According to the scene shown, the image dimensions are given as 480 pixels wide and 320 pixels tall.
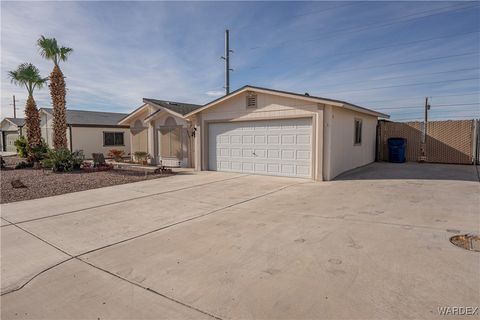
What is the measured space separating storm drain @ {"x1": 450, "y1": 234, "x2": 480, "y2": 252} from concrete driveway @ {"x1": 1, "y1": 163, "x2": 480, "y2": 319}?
14 cm

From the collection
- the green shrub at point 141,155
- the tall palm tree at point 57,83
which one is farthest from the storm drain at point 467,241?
the tall palm tree at point 57,83

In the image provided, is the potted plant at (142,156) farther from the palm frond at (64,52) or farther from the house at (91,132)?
the palm frond at (64,52)

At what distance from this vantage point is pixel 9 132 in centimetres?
3094

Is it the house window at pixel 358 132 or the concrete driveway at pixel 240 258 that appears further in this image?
the house window at pixel 358 132

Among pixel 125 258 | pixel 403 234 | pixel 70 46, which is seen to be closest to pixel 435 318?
pixel 403 234

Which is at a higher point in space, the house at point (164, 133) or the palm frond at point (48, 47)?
the palm frond at point (48, 47)

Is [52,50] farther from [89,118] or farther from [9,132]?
[9,132]

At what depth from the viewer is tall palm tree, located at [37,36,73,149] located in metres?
14.1

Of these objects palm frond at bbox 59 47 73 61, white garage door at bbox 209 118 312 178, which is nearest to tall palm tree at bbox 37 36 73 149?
palm frond at bbox 59 47 73 61

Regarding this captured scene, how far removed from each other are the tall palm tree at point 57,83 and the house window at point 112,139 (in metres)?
8.32

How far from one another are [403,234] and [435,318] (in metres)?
2.29

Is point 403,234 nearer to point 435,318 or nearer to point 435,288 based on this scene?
point 435,288

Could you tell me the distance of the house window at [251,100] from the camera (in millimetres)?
11750

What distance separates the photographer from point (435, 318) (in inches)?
98.0
